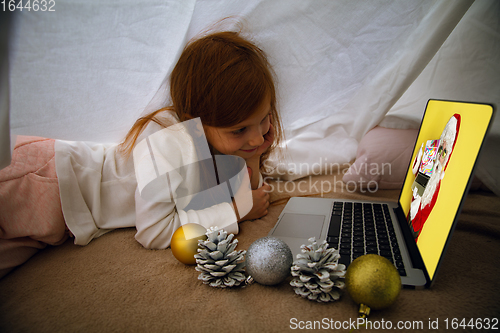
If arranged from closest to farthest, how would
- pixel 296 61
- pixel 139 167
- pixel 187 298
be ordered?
pixel 187 298, pixel 139 167, pixel 296 61

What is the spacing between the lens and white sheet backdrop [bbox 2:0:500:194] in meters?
0.69

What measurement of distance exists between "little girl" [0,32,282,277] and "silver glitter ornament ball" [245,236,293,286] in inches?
10.0

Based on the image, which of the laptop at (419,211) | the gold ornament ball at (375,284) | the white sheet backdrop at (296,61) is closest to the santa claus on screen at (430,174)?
the laptop at (419,211)

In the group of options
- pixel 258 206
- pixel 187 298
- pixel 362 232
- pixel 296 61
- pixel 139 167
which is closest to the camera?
pixel 187 298

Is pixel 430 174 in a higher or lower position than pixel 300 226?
higher

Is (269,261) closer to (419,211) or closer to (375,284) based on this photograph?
(375,284)

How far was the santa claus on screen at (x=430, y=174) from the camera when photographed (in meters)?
0.49

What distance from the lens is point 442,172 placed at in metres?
0.49

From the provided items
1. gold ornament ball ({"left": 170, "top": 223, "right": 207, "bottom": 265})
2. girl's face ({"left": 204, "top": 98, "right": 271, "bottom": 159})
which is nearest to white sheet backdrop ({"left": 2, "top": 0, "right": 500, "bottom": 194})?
girl's face ({"left": 204, "top": 98, "right": 271, "bottom": 159})

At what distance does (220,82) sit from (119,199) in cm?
42

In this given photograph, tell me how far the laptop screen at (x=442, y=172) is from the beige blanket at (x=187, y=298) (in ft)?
0.24

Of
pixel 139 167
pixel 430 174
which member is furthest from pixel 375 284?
pixel 139 167

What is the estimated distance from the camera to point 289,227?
27.2 inches

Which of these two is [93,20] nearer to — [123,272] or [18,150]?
[18,150]
